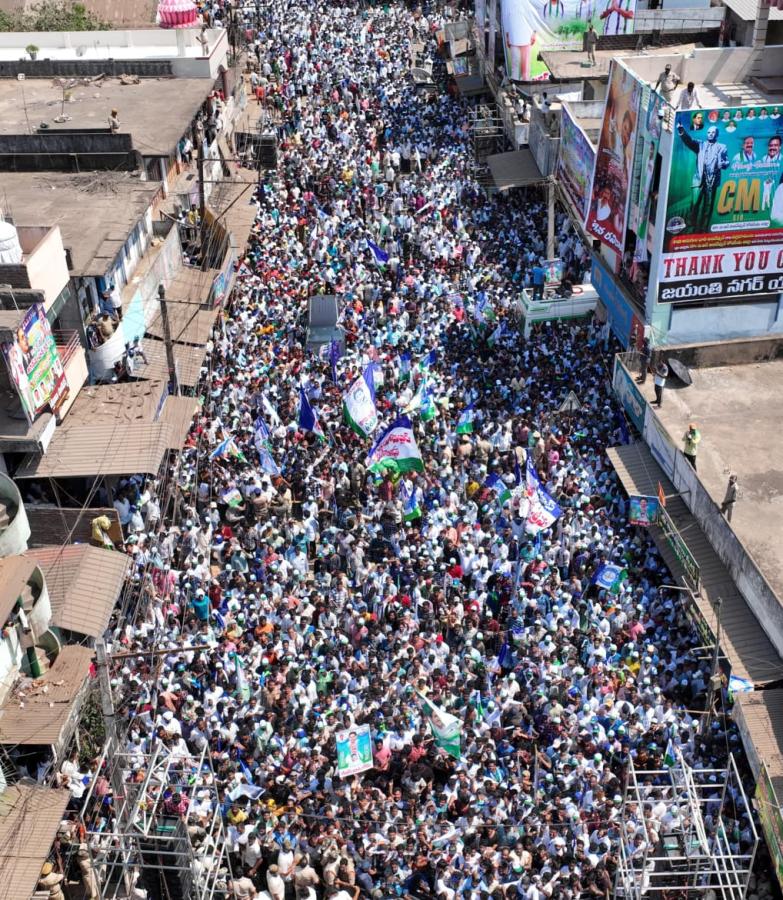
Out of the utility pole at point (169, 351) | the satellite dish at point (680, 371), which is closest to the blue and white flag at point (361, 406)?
the utility pole at point (169, 351)

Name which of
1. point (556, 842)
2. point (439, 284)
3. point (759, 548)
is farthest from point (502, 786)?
point (439, 284)

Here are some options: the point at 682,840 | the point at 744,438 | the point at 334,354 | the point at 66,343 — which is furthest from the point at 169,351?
the point at 682,840

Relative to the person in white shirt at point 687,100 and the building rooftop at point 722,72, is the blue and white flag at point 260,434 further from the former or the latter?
the building rooftop at point 722,72

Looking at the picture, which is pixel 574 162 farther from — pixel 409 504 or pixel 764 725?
pixel 764 725

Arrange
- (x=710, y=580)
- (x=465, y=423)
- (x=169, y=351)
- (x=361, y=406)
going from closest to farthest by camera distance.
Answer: (x=710, y=580)
(x=361, y=406)
(x=169, y=351)
(x=465, y=423)

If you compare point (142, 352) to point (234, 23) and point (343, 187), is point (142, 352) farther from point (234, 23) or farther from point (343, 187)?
point (234, 23)

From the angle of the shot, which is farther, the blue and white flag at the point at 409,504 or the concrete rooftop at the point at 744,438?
the blue and white flag at the point at 409,504
